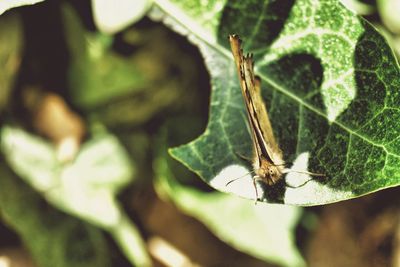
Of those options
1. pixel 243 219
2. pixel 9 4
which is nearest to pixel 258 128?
pixel 9 4

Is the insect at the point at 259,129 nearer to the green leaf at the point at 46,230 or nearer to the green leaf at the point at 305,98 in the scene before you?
the green leaf at the point at 305,98

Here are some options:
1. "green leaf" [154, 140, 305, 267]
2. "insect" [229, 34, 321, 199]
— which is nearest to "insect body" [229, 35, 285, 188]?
"insect" [229, 34, 321, 199]

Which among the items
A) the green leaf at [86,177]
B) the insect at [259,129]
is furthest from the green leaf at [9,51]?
the insect at [259,129]

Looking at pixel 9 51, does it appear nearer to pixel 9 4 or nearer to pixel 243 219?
pixel 9 4

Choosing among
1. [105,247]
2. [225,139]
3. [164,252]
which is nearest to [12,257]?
[105,247]

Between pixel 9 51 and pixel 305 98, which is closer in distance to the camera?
pixel 305 98

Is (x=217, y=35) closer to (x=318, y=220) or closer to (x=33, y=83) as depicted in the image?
(x=33, y=83)

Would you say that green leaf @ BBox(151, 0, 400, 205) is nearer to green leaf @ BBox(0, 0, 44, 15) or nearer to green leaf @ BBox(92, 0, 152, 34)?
green leaf @ BBox(92, 0, 152, 34)
